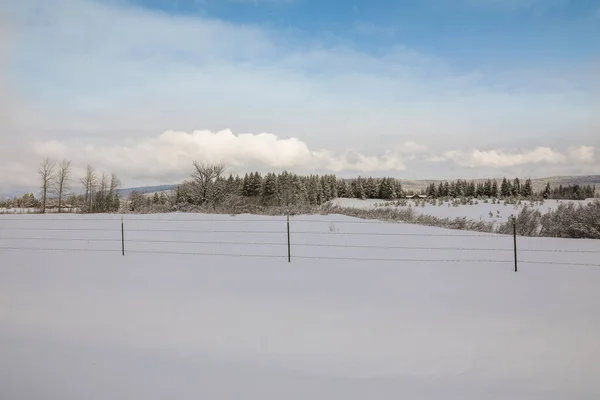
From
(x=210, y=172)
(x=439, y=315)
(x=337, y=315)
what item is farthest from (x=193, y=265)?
(x=210, y=172)

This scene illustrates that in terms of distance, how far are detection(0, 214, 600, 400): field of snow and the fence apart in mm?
261

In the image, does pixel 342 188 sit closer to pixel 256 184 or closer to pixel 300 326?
pixel 256 184

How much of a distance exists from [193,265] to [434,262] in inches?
255

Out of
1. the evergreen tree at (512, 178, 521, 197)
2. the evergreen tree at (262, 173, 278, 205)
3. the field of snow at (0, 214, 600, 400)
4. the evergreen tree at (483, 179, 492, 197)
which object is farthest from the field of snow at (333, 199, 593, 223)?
the evergreen tree at (262, 173, 278, 205)

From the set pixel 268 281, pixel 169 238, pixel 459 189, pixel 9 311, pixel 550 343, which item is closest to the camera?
pixel 550 343

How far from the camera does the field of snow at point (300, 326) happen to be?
13.6 ft

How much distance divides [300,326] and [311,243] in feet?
25.1

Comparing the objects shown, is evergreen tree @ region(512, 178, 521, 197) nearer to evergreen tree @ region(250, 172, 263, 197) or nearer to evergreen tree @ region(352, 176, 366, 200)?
evergreen tree @ region(352, 176, 366, 200)

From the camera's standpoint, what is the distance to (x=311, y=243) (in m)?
13.4

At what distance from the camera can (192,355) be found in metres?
4.83

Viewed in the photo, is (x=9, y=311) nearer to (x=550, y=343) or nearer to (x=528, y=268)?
(x=550, y=343)

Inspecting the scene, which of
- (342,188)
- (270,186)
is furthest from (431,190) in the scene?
(270,186)

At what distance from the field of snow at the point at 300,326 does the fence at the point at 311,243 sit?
261mm

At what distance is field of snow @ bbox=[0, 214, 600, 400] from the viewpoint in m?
4.15
